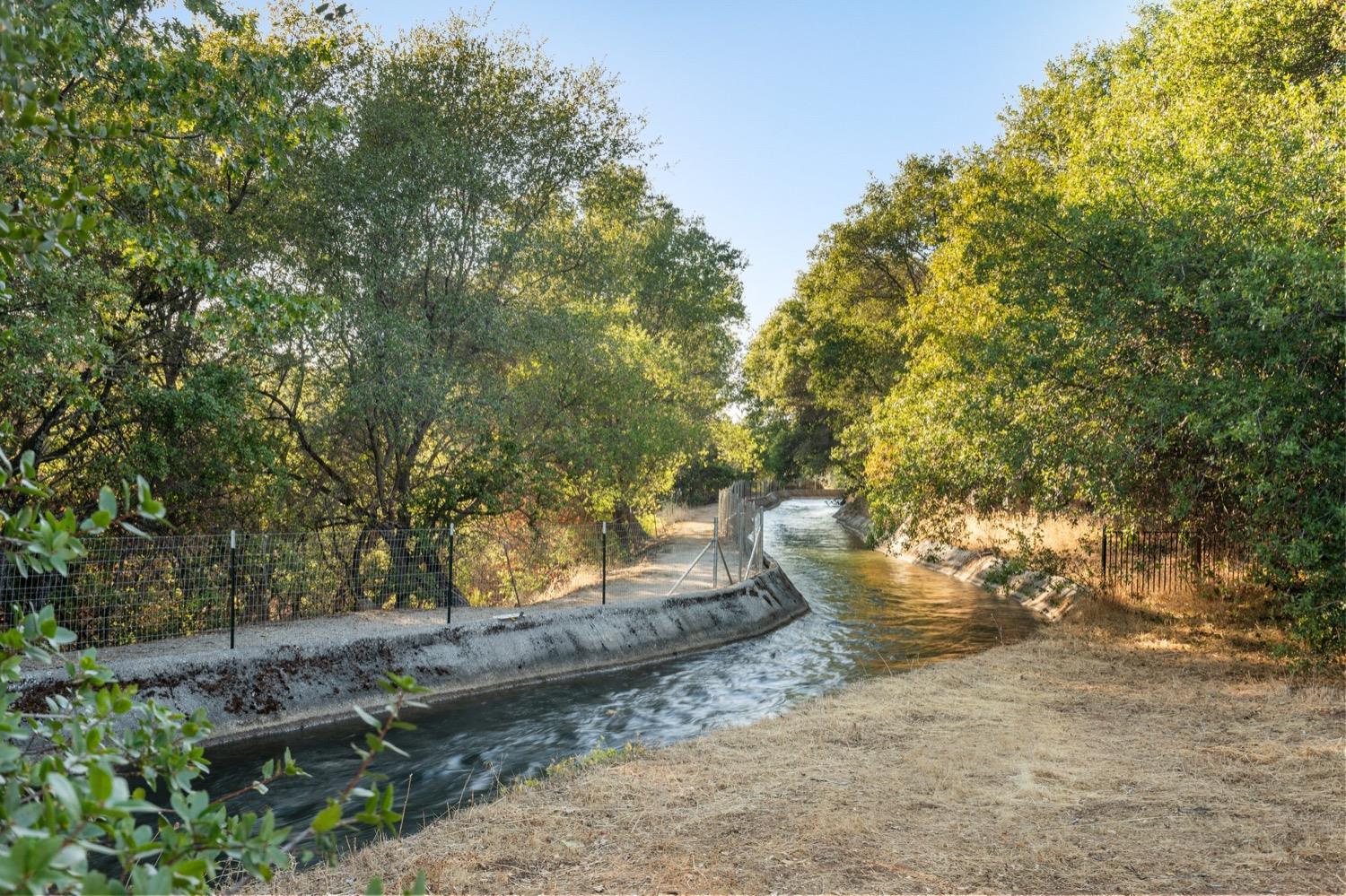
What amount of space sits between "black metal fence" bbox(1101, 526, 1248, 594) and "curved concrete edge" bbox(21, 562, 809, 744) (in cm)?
726

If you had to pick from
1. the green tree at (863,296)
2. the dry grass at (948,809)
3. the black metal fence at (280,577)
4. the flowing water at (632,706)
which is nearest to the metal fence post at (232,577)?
the black metal fence at (280,577)

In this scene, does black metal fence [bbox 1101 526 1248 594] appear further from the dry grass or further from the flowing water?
the dry grass

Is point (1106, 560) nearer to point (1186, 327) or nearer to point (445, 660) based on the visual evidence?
point (1186, 327)

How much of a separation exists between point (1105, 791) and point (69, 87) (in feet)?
46.2

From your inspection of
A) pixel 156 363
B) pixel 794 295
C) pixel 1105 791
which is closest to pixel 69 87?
pixel 156 363

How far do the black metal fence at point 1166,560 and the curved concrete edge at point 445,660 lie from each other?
7262mm

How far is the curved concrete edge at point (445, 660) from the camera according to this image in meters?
11.9

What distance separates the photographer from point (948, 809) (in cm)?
731

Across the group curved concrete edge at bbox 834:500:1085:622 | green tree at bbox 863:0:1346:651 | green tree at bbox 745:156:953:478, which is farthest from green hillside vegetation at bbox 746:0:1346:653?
green tree at bbox 745:156:953:478

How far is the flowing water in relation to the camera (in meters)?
10.3

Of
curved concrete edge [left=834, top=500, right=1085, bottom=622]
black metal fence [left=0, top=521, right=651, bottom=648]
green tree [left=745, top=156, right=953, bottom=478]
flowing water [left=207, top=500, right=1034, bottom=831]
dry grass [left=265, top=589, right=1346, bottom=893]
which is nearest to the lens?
dry grass [left=265, top=589, right=1346, bottom=893]

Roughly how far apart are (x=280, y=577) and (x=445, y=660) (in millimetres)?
3323

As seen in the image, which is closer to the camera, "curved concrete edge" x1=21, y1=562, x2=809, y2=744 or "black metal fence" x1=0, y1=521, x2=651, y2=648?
"curved concrete edge" x1=21, y1=562, x2=809, y2=744

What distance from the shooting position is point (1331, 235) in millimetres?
10766
